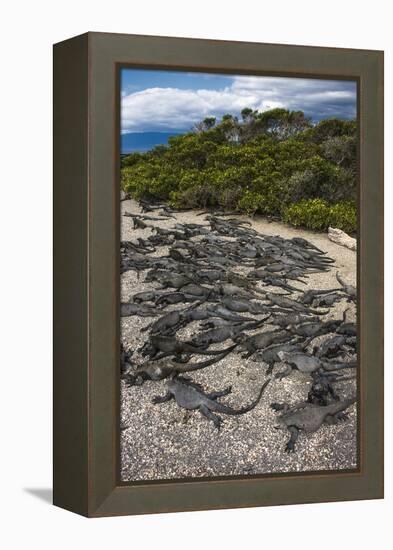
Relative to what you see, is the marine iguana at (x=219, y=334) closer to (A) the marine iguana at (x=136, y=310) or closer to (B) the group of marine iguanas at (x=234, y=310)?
(B) the group of marine iguanas at (x=234, y=310)

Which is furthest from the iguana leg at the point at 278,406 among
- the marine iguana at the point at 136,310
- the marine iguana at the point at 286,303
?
the marine iguana at the point at 136,310

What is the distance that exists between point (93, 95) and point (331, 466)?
2999 mm

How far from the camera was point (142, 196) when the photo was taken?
27.8ft

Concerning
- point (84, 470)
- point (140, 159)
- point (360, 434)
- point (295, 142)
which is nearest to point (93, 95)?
point (140, 159)

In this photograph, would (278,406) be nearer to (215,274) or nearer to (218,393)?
(218,393)

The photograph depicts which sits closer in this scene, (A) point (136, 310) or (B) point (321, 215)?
(A) point (136, 310)

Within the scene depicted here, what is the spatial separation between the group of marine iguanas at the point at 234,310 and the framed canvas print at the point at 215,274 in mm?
12

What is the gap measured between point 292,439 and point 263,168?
1.87 meters

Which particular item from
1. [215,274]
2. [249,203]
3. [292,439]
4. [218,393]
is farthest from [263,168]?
[292,439]

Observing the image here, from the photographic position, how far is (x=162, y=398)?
838 cm

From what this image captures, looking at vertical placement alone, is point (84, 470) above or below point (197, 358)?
below

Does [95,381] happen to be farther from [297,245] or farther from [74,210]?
[297,245]

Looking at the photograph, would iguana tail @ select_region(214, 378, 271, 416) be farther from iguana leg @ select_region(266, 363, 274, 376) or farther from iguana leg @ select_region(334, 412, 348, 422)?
iguana leg @ select_region(334, 412, 348, 422)

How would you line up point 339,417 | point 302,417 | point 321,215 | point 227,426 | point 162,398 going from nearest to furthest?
point 162,398 → point 227,426 → point 302,417 → point 339,417 → point 321,215
